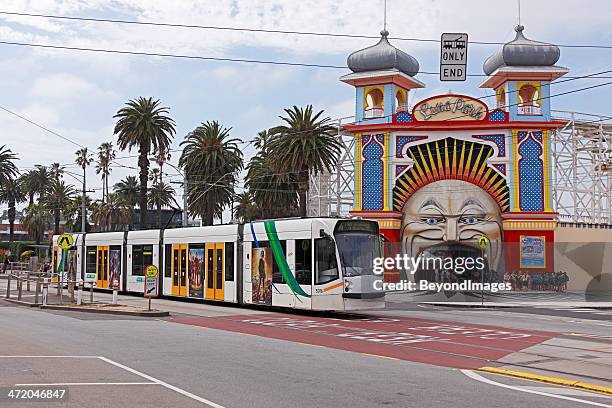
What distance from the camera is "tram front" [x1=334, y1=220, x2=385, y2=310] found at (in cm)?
2269

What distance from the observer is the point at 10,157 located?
7694 cm

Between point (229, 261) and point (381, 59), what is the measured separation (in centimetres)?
2352

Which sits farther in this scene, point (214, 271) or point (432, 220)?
point (432, 220)

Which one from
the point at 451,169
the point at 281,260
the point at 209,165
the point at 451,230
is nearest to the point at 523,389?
the point at 281,260

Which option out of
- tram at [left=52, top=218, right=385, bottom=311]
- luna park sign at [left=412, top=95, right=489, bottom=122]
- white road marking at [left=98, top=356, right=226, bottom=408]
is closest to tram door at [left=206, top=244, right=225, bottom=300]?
tram at [left=52, top=218, right=385, bottom=311]

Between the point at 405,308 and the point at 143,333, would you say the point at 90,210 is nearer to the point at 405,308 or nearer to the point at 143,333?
the point at 405,308

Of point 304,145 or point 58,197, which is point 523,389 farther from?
point 58,197

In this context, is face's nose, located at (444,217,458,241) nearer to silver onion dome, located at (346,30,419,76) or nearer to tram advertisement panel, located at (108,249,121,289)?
silver onion dome, located at (346,30,419,76)

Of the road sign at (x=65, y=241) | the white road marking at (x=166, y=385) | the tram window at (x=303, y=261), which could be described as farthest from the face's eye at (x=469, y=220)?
the white road marking at (x=166, y=385)

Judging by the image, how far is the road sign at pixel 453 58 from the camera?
19.8 m

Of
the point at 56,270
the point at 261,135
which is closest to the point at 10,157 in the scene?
the point at 261,135

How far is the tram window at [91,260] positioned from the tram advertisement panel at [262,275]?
15.0 meters

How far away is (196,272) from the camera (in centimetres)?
2945

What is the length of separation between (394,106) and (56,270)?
74.9 ft
